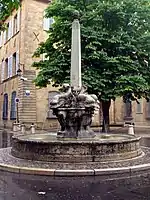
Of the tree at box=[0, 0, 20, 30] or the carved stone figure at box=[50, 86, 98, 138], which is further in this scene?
the tree at box=[0, 0, 20, 30]

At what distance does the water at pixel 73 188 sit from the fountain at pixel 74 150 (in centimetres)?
46

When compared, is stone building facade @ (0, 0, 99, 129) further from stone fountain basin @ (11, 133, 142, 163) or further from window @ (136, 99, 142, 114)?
stone fountain basin @ (11, 133, 142, 163)

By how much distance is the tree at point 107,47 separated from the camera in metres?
18.1

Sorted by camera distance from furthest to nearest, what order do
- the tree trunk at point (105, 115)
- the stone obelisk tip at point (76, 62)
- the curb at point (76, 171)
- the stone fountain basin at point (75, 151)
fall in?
1. the tree trunk at point (105, 115)
2. the stone obelisk tip at point (76, 62)
3. the stone fountain basin at point (75, 151)
4. the curb at point (76, 171)

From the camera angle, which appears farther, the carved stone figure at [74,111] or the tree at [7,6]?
the tree at [7,6]

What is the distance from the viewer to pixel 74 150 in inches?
316

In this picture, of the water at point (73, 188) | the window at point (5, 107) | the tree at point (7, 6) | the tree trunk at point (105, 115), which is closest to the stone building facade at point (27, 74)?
the window at point (5, 107)

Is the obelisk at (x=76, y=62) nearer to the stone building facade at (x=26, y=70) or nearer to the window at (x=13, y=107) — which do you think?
the stone building facade at (x=26, y=70)

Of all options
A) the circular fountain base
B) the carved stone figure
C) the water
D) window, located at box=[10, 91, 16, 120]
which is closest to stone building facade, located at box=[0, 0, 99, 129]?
window, located at box=[10, 91, 16, 120]

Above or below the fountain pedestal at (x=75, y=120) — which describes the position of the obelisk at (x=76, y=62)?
above

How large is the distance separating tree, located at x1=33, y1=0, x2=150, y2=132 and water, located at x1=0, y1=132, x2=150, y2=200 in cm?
1133

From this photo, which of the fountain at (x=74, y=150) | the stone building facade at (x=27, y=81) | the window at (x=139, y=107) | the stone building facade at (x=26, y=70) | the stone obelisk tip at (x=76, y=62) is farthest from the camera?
the window at (x=139, y=107)

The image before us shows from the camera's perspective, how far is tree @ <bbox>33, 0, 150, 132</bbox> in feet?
59.5

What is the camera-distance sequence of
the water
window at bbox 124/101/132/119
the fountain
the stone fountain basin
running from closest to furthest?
the water < the fountain < the stone fountain basin < window at bbox 124/101/132/119
